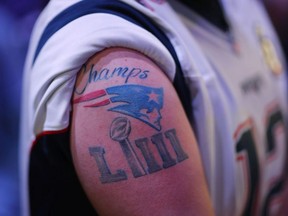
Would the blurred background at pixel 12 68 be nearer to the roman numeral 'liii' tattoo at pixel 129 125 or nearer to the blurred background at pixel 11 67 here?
the blurred background at pixel 11 67

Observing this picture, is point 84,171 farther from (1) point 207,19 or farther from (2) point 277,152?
(2) point 277,152

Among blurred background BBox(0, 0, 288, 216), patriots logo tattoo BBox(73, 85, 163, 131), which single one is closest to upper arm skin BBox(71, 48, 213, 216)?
patriots logo tattoo BBox(73, 85, 163, 131)

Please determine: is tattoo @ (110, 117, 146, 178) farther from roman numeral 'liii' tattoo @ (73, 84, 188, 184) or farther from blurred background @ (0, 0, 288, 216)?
blurred background @ (0, 0, 288, 216)

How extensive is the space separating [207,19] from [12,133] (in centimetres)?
66

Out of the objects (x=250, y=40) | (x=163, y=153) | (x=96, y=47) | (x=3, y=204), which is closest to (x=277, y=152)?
(x=250, y=40)

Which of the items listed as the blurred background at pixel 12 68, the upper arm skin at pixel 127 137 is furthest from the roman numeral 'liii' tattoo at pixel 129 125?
the blurred background at pixel 12 68

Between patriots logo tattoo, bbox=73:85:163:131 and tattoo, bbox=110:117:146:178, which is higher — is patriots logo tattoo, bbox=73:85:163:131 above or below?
above

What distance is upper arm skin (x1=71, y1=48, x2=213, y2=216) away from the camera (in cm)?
60

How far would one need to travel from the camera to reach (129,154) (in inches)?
23.7

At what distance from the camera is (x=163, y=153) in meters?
0.62

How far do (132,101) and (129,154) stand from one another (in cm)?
7

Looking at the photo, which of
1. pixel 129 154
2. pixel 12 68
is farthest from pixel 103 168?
pixel 12 68

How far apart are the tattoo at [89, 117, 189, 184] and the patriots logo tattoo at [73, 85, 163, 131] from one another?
15 mm

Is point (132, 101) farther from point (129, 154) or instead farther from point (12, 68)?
point (12, 68)
